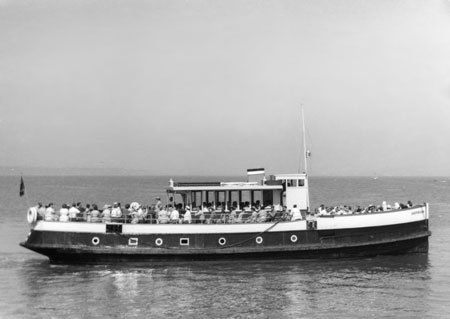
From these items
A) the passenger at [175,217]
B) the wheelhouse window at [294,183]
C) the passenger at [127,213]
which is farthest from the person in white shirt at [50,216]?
the wheelhouse window at [294,183]

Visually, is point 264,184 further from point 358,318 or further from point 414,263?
point 358,318

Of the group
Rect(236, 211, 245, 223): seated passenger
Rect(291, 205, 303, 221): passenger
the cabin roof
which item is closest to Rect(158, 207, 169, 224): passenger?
the cabin roof

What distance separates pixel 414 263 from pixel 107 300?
1573 cm

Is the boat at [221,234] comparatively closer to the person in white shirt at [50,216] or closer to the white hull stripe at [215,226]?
the white hull stripe at [215,226]

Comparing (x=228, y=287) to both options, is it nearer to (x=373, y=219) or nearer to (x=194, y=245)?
(x=194, y=245)

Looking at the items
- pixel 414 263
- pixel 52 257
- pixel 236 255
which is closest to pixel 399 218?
pixel 414 263

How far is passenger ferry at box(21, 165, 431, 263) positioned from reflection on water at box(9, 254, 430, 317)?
57 cm

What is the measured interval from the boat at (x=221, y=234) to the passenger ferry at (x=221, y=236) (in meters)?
0.05

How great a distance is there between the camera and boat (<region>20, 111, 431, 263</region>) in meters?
26.7

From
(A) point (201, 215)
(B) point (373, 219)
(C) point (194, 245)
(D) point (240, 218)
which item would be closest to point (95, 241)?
(C) point (194, 245)

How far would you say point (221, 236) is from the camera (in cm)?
2712

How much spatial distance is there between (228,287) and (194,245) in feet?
15.3

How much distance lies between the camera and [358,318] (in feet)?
62.0

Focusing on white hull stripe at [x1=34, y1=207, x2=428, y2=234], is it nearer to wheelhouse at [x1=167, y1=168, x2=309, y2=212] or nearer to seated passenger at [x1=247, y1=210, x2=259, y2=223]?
seated passenger at [x1=247, y1=210, x2=259, y2=223]
